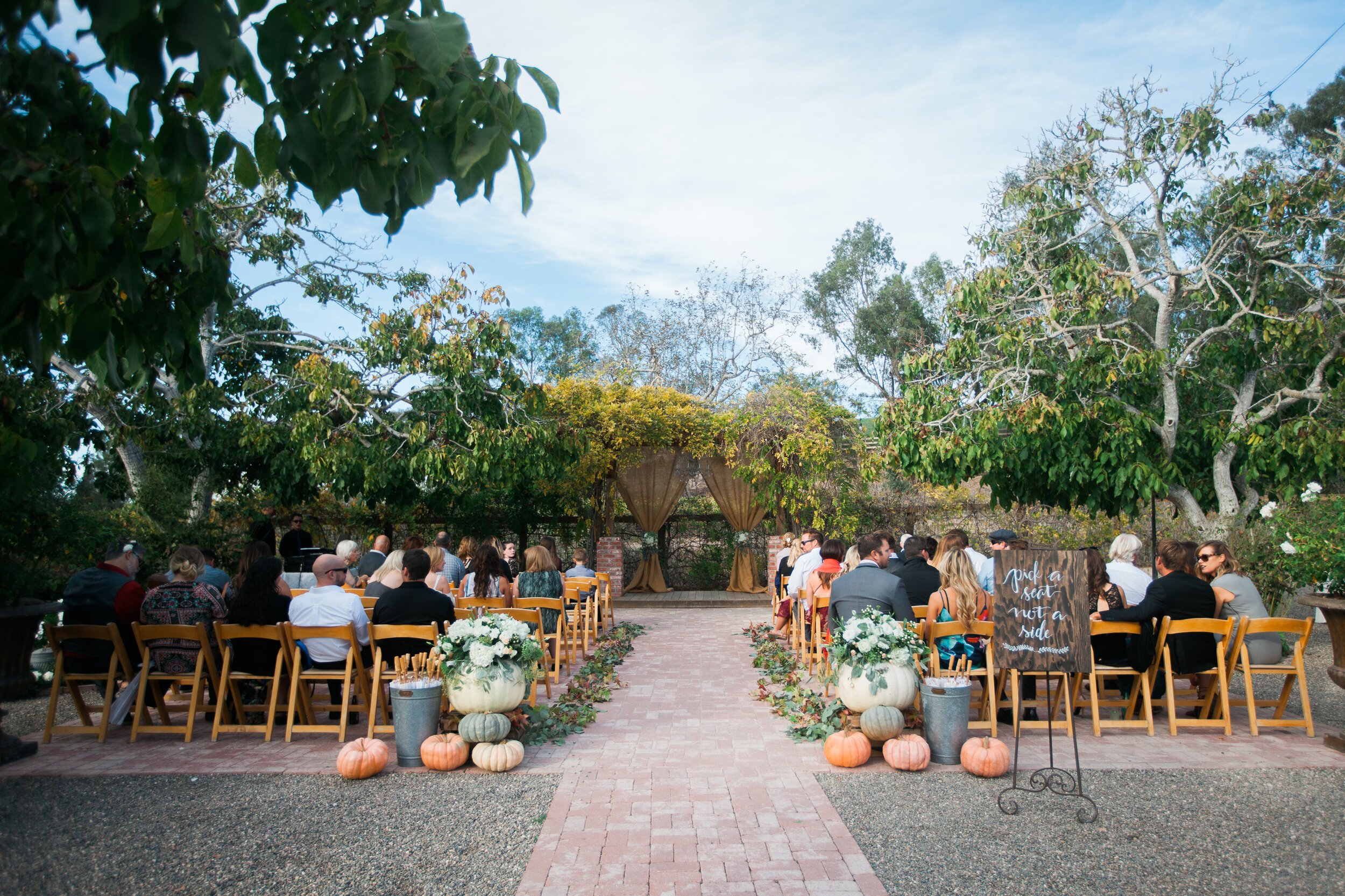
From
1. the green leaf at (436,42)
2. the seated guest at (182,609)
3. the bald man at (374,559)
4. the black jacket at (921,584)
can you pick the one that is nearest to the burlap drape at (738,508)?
the bald man at (374,559)

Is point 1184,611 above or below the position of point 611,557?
below

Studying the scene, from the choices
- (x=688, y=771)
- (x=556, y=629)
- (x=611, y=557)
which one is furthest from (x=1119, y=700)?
(x=611, y=557)

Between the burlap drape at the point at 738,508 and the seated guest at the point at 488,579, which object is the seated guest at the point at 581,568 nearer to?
the seated guest at the point at 488,579

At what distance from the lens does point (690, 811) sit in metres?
4.23

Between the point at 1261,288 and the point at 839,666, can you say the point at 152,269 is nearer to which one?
the point at 839,666

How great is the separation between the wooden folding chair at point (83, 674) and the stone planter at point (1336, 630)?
7.48 m

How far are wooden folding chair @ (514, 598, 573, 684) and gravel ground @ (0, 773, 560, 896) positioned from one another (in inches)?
95.5

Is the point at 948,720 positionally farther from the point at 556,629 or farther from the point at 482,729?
the point at 556,629

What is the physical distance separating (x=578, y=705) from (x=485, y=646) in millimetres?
1832

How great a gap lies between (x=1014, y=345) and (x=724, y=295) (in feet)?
63.1

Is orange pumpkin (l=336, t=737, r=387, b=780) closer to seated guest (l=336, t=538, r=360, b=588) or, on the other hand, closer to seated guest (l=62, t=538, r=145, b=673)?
seated guest (l=62, t=538, r=145, b=673)

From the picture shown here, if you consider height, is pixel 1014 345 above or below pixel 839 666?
above

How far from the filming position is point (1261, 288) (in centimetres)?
1046

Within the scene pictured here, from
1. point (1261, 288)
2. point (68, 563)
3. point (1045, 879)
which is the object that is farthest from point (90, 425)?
point (1261, 288)
